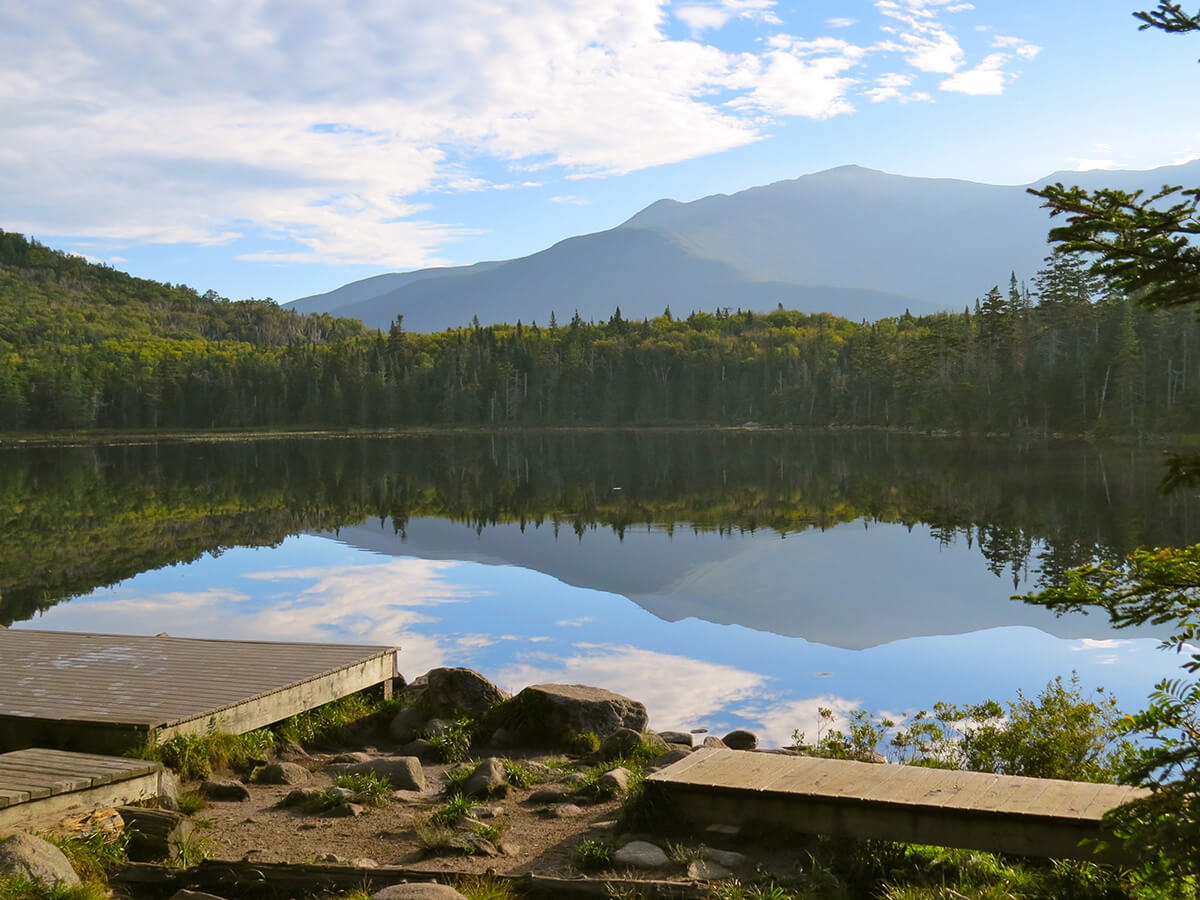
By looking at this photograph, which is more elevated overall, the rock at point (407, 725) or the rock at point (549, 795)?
the rock at point (549, 795)

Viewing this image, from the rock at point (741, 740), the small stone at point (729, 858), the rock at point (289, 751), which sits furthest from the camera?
the rock at point (741, 740)

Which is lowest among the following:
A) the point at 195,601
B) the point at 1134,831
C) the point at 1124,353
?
the point at 195,601

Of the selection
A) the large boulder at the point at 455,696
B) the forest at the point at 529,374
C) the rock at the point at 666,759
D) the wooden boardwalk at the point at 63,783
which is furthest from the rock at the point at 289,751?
the forest at the point at 529,374

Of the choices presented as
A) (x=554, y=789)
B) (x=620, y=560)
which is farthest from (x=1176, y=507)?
(x=554, y=789)

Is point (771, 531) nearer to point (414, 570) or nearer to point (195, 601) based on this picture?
point (414, 570)

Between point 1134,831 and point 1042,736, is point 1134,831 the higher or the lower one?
the higher one

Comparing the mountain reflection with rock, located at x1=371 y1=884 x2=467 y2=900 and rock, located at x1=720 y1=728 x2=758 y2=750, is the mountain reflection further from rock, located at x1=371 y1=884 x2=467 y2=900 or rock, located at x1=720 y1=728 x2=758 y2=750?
rock, located at x1=371 y1=884 x2=467 y2=900

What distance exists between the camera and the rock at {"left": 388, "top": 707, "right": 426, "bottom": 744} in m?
11.4

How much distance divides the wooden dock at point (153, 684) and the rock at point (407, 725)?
568 millimetres

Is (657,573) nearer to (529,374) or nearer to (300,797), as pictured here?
(300,797)

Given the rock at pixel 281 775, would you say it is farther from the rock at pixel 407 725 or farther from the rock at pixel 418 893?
the rock at pixel 418 893

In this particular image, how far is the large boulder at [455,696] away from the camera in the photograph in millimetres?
11703

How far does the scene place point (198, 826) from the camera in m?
8.03

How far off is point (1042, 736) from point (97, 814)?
7.64m
